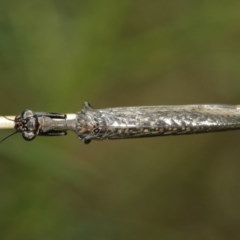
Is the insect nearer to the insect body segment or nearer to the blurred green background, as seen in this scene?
the insect body segment

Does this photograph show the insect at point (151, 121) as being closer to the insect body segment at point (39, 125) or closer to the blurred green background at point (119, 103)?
the insect body segment at point (39, 125)

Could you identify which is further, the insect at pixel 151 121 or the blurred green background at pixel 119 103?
the blurred green background at pixel 119 103

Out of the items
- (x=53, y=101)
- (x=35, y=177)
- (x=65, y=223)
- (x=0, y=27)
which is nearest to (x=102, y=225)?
(x=65, y=223)

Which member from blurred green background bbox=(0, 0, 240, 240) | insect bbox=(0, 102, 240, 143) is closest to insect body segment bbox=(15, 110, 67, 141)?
insect bbox=(0, 102, 240, 143)

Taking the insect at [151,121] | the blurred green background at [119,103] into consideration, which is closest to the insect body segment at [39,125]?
the insect at [151,121]

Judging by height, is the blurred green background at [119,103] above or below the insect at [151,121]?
above

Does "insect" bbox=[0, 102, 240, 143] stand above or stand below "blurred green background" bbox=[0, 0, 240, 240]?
below

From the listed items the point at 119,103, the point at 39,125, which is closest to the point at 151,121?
the point at 39,125

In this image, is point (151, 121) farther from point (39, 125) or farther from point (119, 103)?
point (119, 103)
